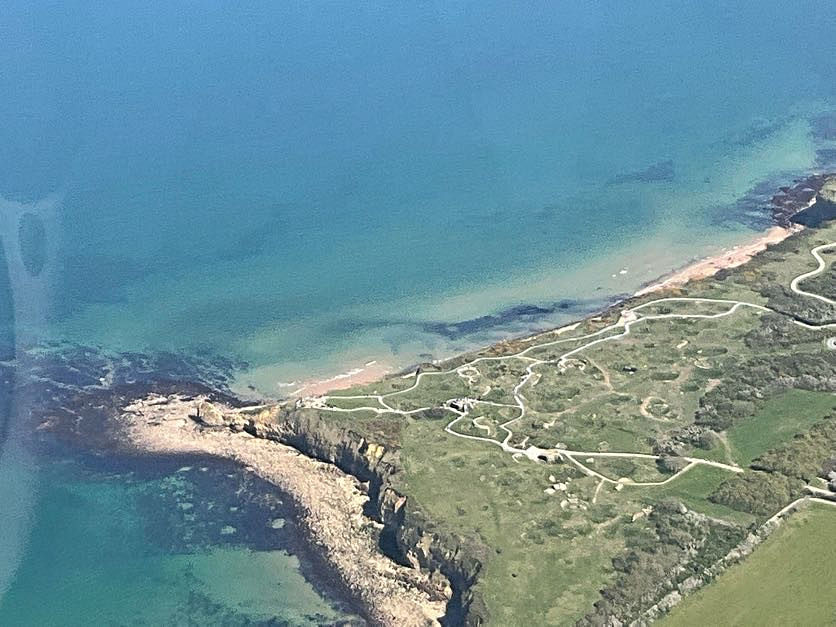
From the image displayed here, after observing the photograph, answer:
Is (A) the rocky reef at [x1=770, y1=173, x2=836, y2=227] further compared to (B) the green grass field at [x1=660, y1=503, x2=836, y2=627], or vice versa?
(A) the rocky reef at [x1=770, y1=173, x2=836, y2=227]

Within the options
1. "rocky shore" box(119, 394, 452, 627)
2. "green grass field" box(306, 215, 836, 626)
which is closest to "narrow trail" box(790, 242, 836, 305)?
"green grass field" box(306, 215, 836, 626)

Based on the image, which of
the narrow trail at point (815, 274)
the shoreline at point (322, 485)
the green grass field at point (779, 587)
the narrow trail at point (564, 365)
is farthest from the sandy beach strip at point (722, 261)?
the green grass field at point (779, 587)

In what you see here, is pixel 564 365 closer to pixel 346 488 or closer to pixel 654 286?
pixel 346 488

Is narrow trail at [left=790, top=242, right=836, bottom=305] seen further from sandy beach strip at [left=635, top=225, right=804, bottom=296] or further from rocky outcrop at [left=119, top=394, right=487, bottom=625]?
rocky outcrop at [left=119, top=394, right=487, bottom=625]

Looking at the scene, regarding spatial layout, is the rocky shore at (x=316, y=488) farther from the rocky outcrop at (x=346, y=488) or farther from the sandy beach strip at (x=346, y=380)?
the sandy beach strip at (x=346, y=380)

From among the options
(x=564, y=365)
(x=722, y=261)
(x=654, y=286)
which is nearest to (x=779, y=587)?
(x=564, y=365)
